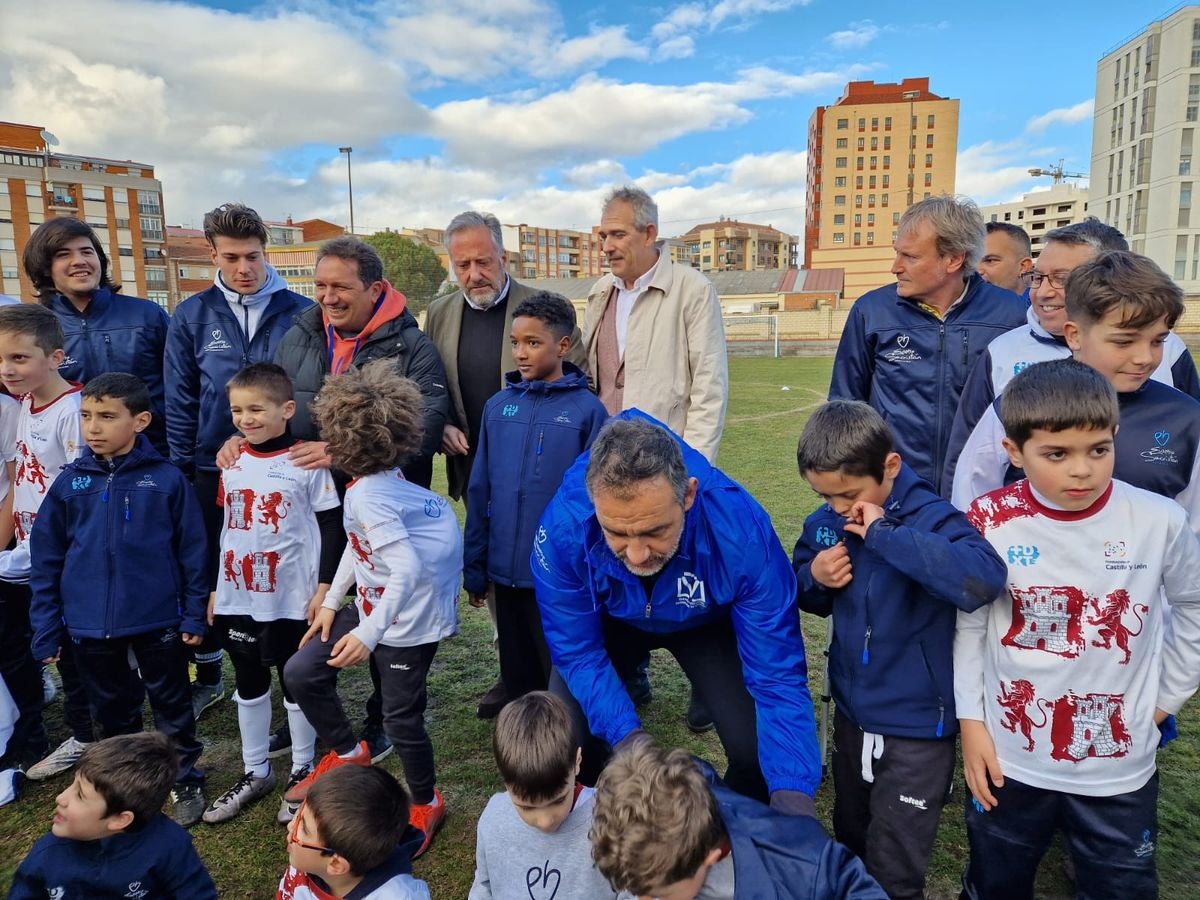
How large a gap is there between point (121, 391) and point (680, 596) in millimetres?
2429

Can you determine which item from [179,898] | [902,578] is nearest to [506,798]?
[179,898]

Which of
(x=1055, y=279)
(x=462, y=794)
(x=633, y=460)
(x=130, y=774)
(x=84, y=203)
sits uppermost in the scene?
(x=84, y=203)

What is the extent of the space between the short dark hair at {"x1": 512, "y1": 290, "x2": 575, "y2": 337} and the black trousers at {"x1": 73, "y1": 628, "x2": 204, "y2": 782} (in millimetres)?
2026

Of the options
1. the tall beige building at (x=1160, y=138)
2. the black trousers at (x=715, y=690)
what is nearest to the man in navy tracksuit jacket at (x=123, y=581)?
the black trousers at (x=715, y=690)

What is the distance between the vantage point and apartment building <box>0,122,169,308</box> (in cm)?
6438

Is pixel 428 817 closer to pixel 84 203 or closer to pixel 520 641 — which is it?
pixel 520 641

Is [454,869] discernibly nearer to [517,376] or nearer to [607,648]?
[607,648]

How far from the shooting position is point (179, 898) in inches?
88.9

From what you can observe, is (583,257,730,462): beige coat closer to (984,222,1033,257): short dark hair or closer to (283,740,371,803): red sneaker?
(283,740,371,803): red sneaker

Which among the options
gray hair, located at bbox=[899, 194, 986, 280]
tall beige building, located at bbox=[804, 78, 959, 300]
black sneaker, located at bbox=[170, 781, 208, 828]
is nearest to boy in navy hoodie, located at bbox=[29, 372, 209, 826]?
black sneaker, located at bbox=[170, 781, 208, 828]

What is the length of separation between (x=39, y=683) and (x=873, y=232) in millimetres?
91055

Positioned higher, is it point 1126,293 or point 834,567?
point 1126,293

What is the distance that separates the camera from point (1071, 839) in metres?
2.04

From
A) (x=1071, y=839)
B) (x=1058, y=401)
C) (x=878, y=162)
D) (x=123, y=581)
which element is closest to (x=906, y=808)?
(x=1071, y=839)
